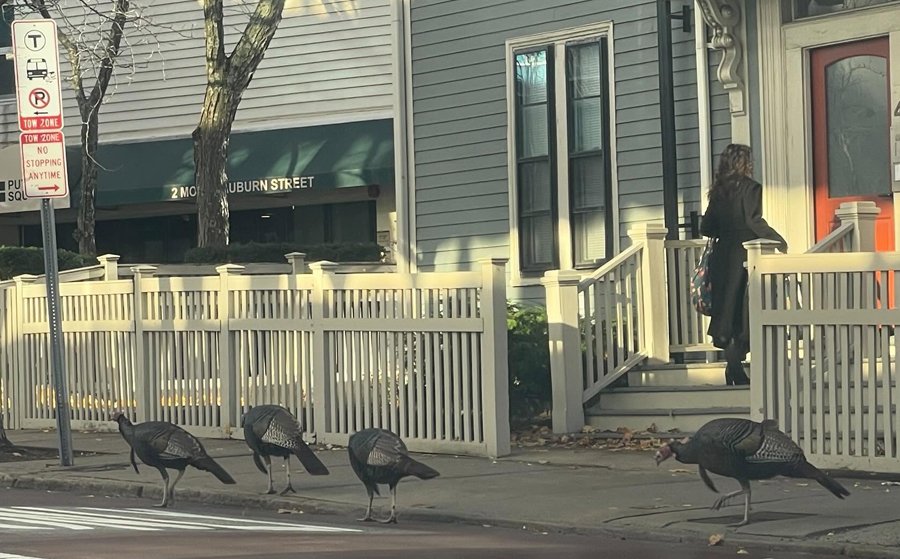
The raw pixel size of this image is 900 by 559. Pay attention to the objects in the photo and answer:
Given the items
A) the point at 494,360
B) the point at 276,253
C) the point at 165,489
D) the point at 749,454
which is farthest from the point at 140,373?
the point at 749,454

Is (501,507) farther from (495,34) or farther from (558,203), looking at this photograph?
(495,34)

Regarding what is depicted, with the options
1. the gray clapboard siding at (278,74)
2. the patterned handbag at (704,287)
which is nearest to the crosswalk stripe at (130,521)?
the patterned handbag at (704,287)

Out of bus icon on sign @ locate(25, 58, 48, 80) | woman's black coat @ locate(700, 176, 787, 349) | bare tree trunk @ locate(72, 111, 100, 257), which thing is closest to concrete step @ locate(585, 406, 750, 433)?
woman's black coat @ locate(700, 176, 787, 349)

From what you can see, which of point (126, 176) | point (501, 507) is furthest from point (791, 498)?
point (126, 176)

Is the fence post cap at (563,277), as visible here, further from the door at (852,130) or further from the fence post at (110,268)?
the fence post at (110,268)

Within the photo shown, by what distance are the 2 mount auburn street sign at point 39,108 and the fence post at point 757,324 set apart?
5780mm

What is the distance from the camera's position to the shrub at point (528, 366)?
47.4 feet

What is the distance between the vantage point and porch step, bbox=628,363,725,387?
14148 mm

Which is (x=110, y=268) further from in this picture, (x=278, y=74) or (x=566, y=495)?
(x=278, y=74)

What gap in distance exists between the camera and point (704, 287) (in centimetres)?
1341

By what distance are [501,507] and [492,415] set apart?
2.69 metres

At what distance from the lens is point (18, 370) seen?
17.7 meters

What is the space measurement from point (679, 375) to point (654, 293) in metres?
0.82

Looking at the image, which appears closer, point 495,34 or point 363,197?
point 495,34
